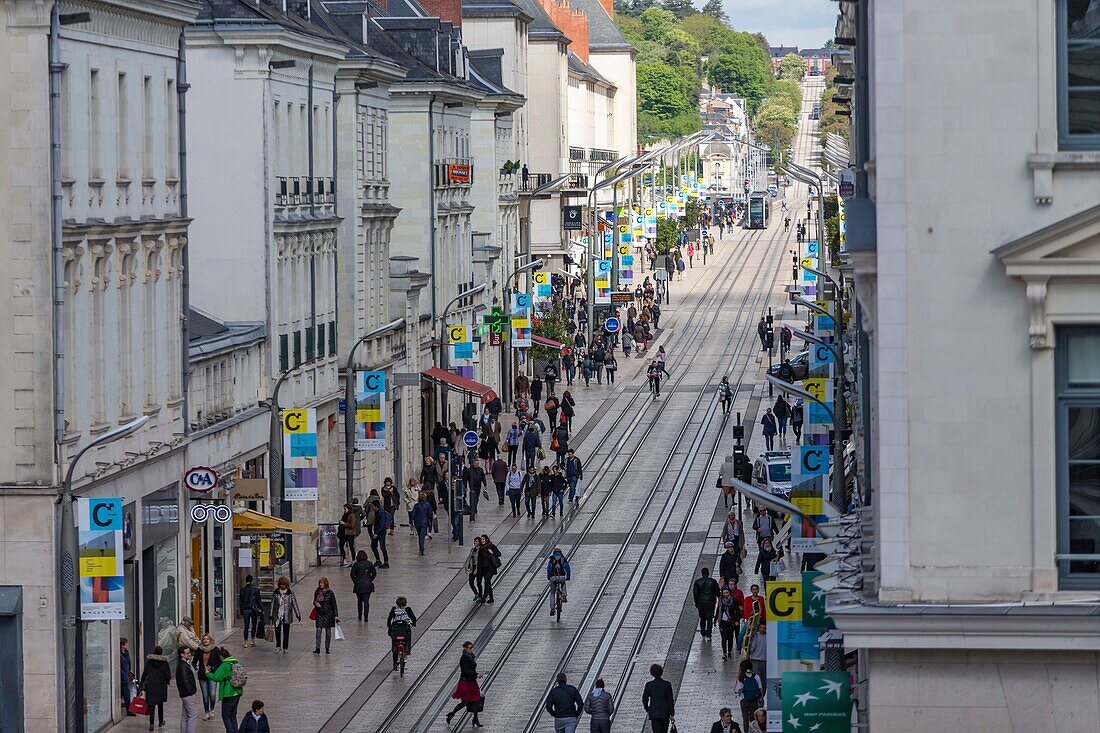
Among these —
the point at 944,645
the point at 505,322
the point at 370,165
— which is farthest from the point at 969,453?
the point at 505,322

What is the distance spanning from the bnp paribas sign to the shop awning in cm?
2455

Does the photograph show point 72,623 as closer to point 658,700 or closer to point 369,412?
point 658,700

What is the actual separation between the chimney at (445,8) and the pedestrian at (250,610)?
174ft

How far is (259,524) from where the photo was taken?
43.4 meters

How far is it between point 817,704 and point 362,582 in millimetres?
24458

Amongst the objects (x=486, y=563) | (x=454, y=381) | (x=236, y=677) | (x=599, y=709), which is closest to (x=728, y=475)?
(x=486, y=563)

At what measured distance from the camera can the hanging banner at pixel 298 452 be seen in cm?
4522

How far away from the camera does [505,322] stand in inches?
3140

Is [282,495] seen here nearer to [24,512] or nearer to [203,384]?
[203,384]

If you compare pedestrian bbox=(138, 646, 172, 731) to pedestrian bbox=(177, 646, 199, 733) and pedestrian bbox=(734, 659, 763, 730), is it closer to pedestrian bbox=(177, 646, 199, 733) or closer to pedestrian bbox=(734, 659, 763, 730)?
pedestrian bbox=(177, 646, 199, 733)

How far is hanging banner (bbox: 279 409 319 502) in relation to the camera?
148 feet

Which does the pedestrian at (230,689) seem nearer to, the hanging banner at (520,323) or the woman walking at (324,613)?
the woman walking at (324,613)

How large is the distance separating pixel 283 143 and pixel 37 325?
59.7 ft

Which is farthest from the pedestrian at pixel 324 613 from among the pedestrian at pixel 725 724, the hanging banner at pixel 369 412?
the pedestrian at pixel 725 724
